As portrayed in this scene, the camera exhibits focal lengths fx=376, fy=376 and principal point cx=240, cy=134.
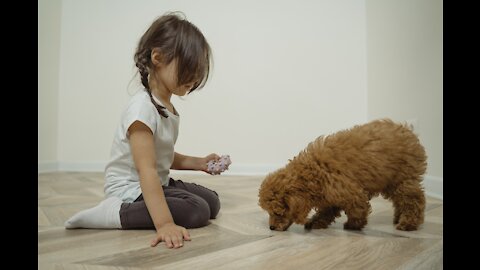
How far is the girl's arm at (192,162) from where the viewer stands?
124 centimetres

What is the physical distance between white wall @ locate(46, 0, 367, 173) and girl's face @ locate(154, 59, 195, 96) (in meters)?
1.61

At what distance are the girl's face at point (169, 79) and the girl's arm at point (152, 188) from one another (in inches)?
6.9

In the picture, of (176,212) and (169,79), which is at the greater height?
(169,79)

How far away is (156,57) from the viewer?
1067 mm

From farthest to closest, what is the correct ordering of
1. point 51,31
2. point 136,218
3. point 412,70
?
point 51,31, point 412,70, point 136,218

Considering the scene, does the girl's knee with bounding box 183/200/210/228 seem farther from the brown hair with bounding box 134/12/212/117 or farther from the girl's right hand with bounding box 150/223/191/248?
the brown hair with bounding box 134/12/212/117

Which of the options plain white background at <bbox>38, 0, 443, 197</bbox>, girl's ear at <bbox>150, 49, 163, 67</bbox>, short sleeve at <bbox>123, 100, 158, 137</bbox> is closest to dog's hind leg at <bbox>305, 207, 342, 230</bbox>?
short sleeve at <bbox>123, 100, 158, 137</bbox>

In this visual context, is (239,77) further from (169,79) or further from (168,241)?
(168,241)

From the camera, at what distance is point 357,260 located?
0.69m

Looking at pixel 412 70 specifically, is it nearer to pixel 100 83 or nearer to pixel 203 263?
pixel 203 263

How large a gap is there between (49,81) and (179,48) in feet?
7.17

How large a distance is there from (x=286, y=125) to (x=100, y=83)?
1475 mm

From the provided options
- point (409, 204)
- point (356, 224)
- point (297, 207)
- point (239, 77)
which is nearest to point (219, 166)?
point (297, 207)
